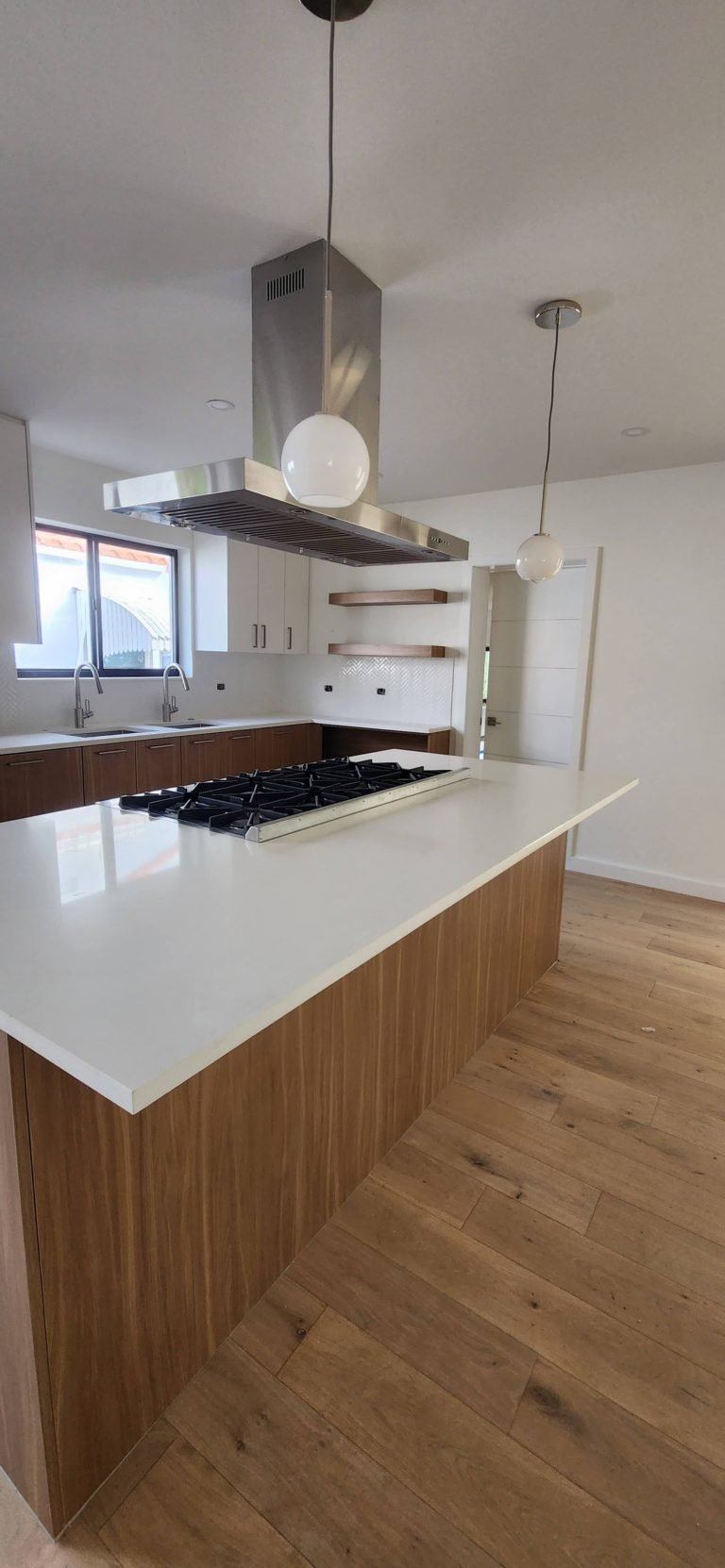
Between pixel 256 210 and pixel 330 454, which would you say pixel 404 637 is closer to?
pixel 256 210

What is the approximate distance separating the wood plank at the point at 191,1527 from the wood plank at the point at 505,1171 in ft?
2.35

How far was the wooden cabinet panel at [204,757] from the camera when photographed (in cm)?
419

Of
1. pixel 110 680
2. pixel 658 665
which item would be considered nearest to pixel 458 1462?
pixel 658 665

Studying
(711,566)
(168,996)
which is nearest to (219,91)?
(168,996)

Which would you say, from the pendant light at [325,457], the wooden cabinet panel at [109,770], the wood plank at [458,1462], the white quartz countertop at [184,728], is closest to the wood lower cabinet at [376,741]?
the white quartz countertop at [184,728]

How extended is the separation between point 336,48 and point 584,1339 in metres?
2.59

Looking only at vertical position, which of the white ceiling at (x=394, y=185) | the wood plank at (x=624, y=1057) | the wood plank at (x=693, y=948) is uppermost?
the white ceiling at (x=394, y=185)

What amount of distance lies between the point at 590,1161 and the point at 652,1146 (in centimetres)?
22

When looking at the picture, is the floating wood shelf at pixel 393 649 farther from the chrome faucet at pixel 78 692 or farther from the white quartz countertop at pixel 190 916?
the white quartz countertop at pixel 190 916

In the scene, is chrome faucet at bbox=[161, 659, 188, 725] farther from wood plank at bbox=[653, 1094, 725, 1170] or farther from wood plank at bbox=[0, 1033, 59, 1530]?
wood plank at bbox=[0, 1033, 59, 1530]

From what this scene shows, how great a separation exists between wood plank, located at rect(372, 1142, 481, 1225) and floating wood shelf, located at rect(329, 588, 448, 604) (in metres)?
3.63

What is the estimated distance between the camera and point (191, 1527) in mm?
1054

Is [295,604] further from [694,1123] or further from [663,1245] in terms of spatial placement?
[663,1245]

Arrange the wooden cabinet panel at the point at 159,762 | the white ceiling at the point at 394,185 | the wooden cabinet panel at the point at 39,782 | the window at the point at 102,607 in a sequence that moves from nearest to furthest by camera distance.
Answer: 1. the white ceiling at the point at 394,185
2. the wooden cabinet panel at the point at 39,782
3. the wooden cabinet panel at the point at 159,762
4. the window at the point at 102,607
